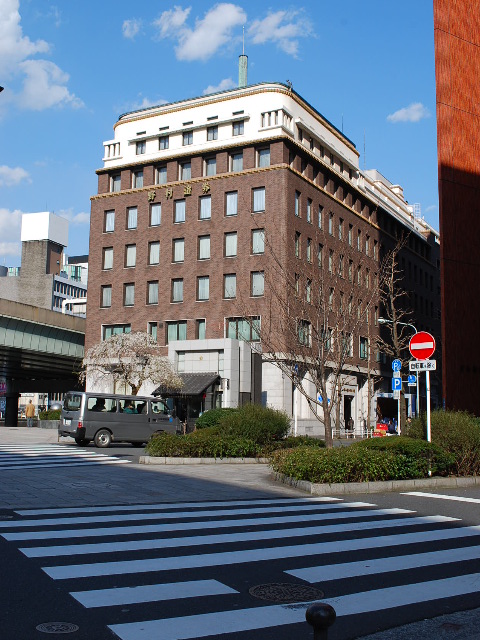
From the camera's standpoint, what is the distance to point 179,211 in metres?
52.1

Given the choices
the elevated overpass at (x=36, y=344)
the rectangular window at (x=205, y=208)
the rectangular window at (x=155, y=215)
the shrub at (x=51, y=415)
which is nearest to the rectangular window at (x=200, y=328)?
the rectangular window at (x=205, y=208)

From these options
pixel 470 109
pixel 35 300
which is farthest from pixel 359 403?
pixel 35 300

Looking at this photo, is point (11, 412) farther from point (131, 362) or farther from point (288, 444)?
point (288, 444)

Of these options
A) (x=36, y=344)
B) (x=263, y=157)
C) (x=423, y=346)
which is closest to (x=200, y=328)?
(x=36, y=344)

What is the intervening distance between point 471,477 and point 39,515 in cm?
923

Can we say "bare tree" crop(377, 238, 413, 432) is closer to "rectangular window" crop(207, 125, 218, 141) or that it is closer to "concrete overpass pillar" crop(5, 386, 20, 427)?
"rectangular window" crop(207, 125, 218, 141)

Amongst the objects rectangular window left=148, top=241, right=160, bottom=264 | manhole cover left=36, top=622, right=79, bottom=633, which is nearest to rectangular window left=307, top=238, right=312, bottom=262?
rectangular window left=148, top=241, right=160, bottom=264

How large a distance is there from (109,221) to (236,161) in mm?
11742

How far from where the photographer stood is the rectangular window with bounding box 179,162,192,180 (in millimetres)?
52850

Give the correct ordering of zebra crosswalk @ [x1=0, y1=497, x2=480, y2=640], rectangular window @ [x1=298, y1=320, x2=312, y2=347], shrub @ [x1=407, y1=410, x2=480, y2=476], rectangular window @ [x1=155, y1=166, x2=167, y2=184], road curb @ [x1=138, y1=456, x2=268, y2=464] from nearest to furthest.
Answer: zebra crosswalk @ [x1=0, y1=497, x2=480, y2=640]
shrub @ [x1=407, y1=410, x2=480, y2=476]
road curb @ [x1=138, y1=456, x2=268, y2=464]
rectangular window @ [x1=298, y1=320, x2=312, y2=347]
rectangular window @ [x1=155, y1=166, x2=167, y2=184]

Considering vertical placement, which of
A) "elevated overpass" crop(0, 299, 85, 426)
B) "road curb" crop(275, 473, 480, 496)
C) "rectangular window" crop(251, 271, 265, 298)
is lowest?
"road curb" crop(275, 473, 480, 496)

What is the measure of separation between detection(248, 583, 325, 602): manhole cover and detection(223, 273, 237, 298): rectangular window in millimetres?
42142

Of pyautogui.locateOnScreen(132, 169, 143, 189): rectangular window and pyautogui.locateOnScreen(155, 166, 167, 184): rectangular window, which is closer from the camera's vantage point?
pyautogui.locateOnScreen(155, 166, 167, 184): rectangular window

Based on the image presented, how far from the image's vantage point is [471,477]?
14828 millimetres
